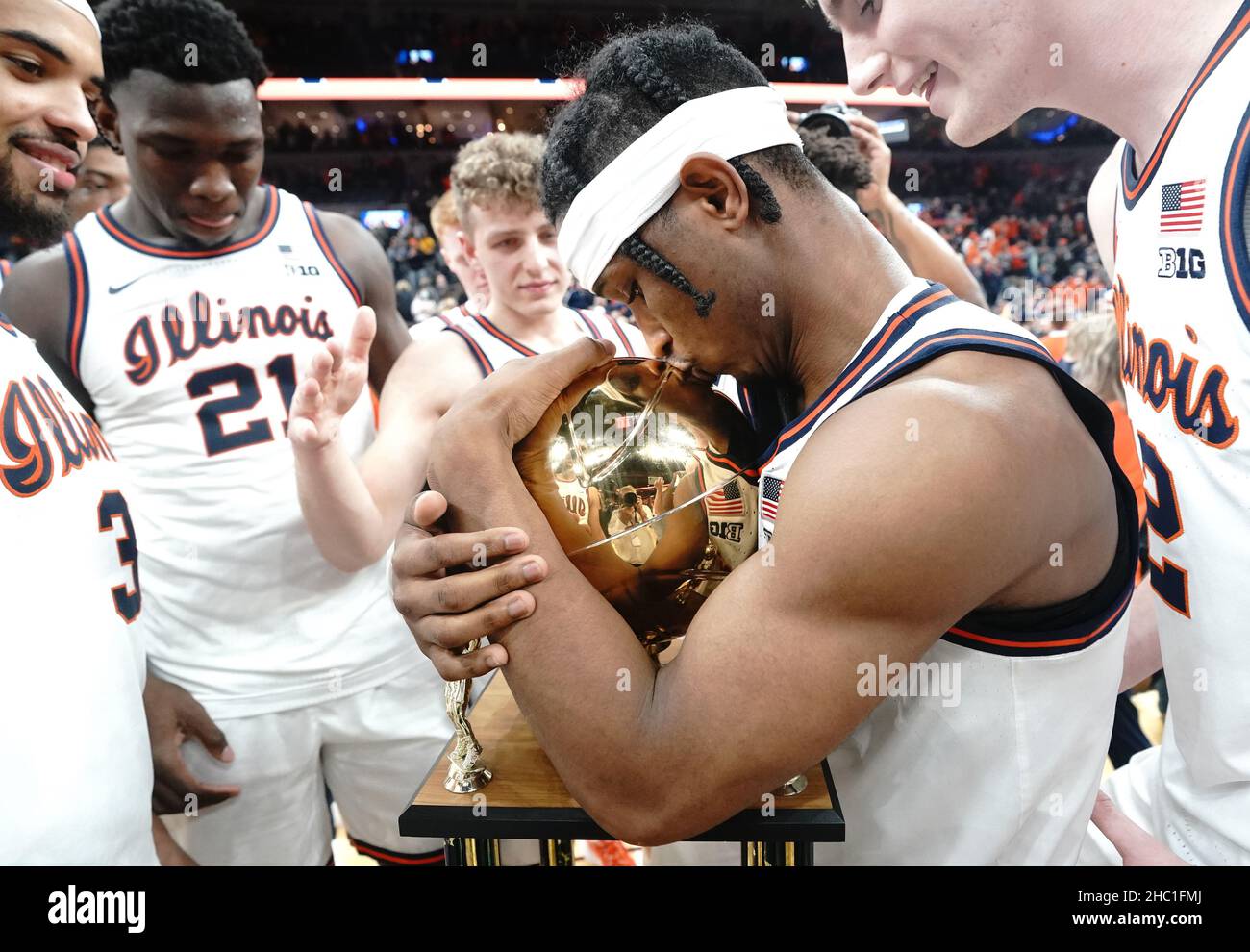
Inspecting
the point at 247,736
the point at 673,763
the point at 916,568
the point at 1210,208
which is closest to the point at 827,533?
the point at 916,568

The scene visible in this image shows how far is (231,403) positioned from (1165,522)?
2.01 m

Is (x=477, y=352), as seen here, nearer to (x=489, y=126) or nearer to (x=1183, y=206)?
(x=1183, y=206)

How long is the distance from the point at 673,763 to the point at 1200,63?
1221mm

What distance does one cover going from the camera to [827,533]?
85 cm

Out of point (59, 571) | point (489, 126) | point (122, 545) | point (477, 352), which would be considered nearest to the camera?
point (59, 571)

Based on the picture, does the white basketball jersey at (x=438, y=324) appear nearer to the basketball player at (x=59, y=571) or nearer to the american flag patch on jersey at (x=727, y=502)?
the basketball player at (x=59, y=571)

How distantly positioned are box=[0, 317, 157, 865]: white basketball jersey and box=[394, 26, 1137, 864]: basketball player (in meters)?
0.59

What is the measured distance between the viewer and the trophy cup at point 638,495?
1.00 m

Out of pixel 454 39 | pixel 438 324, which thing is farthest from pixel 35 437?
pixel 454 39

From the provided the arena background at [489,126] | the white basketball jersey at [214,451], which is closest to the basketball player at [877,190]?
the arena background at [489,126]

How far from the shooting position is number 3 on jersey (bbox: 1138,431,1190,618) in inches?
47.2

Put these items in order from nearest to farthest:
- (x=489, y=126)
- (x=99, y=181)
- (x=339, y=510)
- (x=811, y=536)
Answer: (x=811, y=536) < (x=339, y=510) < (x=99, y=181) < (x=489, y=126)

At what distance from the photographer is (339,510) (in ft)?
6.08
